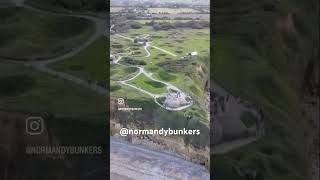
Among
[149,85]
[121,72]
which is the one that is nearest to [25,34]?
[121,72]

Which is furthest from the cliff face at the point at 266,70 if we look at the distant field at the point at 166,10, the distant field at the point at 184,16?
the distant field at the point at 166,10

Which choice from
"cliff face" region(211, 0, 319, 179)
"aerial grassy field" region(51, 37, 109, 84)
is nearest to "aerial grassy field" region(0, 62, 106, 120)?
"aerial grassy field" region(51, 37, 109, 84)

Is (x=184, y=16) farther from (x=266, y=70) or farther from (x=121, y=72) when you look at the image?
(x=266, y=70)

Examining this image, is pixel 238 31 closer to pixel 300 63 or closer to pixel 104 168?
pixel 300 63

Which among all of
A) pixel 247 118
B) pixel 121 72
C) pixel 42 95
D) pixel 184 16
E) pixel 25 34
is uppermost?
pixel 184 16

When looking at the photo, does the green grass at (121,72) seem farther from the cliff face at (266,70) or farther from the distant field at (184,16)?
the cliff face at (266,70)

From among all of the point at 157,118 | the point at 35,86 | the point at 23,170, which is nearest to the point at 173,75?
the point at 157,118
